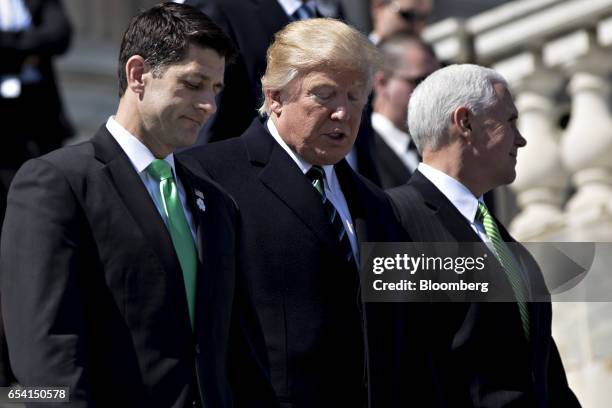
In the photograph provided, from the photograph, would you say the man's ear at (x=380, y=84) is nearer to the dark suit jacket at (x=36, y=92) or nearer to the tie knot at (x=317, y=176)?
the dark suit jacket at (x=36, y=92)

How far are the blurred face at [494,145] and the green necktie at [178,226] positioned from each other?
1478 millimetres

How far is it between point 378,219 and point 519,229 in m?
3.96

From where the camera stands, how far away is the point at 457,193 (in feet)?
23.3

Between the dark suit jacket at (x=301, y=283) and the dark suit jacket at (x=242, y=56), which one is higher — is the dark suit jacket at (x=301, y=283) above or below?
below

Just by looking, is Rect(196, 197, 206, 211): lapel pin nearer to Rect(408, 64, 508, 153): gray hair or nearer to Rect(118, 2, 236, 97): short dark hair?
Rect(118, 2, 236, 97): short dark hair

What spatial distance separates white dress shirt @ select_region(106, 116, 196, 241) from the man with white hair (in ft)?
3.63

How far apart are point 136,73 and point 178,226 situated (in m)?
0.53

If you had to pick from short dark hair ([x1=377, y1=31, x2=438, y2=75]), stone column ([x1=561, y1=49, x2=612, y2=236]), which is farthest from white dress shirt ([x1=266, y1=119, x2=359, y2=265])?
stone column ([x1=561, y1=49, x2=612, y2=236])

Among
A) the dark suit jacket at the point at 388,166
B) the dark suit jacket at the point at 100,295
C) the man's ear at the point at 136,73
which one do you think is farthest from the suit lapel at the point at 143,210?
the dark suit jacket at the point at 388,166

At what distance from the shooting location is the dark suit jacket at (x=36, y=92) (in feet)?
30.9

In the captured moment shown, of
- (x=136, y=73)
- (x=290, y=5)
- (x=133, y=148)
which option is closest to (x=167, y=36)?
(x=136, y=73)

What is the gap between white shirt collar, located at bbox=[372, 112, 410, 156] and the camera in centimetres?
913

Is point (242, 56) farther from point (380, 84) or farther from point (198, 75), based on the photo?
point (380, 84)

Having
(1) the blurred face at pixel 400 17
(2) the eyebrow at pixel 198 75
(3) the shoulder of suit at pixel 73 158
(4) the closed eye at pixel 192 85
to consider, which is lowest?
(3) the shoulder of suit at pixel 73 158
